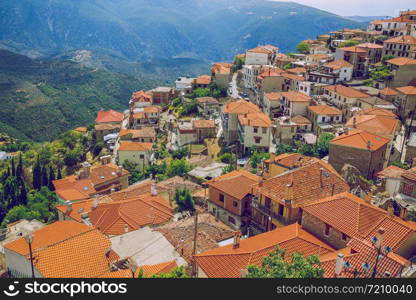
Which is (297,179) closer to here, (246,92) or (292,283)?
(292,283)

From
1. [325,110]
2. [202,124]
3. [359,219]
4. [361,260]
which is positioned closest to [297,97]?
[325,110]

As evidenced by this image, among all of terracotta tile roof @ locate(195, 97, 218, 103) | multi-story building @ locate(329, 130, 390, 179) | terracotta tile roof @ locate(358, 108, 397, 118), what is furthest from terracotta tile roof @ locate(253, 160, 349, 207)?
terracotta tile roof @ locate(195, 97, 218, 103)

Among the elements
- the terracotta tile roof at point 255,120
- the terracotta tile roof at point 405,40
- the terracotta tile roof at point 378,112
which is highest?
the terracotta tile roof at point 405,40

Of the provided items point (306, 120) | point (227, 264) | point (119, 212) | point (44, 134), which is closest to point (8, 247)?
point (119, 212)

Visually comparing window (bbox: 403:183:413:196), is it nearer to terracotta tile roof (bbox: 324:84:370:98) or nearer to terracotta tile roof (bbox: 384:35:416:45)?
terracotta tile roof (bbox: 324:84:370:98)

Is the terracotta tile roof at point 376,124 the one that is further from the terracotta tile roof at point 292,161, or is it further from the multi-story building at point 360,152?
the terracotta tile roof at point 292,161

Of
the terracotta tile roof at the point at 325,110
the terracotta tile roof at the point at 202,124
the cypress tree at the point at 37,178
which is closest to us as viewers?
the terracotta tile roof at the point at 325,110

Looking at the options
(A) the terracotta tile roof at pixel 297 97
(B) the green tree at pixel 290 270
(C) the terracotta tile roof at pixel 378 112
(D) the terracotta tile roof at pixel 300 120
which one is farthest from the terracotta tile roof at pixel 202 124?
(B) the green tree at pixel 290 270
